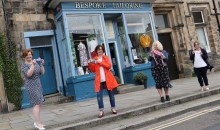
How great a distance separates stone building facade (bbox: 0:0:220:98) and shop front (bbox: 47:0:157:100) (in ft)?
2.85

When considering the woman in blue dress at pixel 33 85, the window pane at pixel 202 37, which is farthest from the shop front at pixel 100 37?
the woman in blue dress at pixel 33 85

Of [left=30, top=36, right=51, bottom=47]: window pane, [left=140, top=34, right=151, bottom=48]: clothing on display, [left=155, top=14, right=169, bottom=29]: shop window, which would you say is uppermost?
[left=155, top=14, right=169, bottom=29]: shop window

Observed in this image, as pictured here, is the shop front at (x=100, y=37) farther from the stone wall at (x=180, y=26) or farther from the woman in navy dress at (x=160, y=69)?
the woman in navy dress at (x=160, y=69)

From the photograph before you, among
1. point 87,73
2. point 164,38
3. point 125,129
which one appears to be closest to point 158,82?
point 125,129

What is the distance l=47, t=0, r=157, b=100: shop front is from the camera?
1298 centimetres

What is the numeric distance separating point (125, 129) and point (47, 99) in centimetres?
643

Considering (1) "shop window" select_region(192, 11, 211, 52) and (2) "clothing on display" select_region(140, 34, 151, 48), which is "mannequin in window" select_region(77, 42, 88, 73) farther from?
(1) "shop window" select_region(192, 11, 211, 52)

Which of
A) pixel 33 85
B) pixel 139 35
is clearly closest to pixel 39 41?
pixel 139 35

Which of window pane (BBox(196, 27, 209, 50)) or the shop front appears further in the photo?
window pane (BBox(196, 27, 209, 50))

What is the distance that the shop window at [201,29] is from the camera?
1918cm

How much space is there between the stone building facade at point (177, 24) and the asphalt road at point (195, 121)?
7.60m

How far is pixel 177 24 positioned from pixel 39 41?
27.3 ft

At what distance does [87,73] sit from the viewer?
43.2ft

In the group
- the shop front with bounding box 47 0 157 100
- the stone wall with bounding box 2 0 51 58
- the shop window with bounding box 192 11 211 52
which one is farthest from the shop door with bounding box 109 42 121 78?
the shop window with bounding box 192 11 211 52
